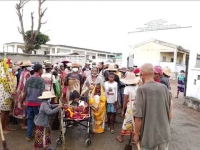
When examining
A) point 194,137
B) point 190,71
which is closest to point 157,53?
point 190,71

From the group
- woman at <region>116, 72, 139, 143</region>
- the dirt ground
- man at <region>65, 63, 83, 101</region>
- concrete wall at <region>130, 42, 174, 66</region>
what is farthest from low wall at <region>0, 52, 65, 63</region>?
concrete wall at <region>130, 42, 174, 66</region>

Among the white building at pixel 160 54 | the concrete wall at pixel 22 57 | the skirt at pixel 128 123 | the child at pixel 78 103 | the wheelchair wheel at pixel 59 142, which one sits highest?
the white building at pixel 160 54

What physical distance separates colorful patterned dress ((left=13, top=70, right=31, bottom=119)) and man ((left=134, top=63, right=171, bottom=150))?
3486mm

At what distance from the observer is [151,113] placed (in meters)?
2.46

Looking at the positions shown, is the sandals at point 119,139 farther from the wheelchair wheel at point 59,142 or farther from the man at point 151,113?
the man at point 151,113

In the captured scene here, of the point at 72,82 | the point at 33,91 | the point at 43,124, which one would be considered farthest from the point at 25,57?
the point at 43,124

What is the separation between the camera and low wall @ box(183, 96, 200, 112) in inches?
323

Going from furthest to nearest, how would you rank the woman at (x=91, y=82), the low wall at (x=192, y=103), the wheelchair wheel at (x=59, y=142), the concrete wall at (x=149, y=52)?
the concrete wall at (x=149, y=52) → the low wall at (x=192, y=103) → the woman at (x=91, y=82) → the wheelchair wheel at (x=59, y=142)

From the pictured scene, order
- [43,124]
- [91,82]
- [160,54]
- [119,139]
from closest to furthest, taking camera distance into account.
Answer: [43,124] < [119,139] < [91,82] < [160,54]

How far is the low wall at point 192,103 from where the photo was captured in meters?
8.21

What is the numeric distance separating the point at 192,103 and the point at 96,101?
18.3 feet

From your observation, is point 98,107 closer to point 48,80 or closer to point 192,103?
point 48,80

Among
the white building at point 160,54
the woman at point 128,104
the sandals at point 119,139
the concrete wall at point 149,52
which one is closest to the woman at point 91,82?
the woman at point 128,104

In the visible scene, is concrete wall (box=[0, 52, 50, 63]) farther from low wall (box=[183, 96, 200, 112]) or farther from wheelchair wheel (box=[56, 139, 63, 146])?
low wall (box=[183, 96, 200, 112])
